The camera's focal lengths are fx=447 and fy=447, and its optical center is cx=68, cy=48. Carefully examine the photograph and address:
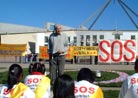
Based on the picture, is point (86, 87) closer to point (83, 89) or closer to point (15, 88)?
point (83, 89)

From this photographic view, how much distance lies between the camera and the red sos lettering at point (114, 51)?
16031 mm

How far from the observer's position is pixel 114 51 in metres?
16.1

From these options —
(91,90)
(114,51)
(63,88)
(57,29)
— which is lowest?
(91,90)

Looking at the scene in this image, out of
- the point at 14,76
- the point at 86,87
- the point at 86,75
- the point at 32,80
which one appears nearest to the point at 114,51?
the point at 32,80

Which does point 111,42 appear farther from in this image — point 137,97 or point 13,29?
point 13,29

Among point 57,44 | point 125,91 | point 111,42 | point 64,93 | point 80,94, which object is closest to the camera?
point 64,93

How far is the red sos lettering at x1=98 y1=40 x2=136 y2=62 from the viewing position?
52.6 feet

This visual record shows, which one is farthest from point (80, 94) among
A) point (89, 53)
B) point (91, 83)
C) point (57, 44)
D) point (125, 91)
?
point (89, 53)

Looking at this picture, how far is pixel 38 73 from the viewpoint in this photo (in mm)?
7781

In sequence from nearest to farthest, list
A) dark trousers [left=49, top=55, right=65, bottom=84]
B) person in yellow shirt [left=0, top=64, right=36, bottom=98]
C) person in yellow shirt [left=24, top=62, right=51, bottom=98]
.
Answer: person in yellow shirt [left=0, top=64, right=36, bottom=98] < person in yellow shirt [left=24, top=62, right=51, bottom=98] < dark trousers [left=49, top=55, right=65, bottom=84]

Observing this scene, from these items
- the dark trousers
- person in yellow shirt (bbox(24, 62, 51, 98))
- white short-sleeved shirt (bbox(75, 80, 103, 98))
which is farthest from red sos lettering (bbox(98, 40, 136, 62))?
white short-sleeved shirt (bbox(75, 80, 103, 98))

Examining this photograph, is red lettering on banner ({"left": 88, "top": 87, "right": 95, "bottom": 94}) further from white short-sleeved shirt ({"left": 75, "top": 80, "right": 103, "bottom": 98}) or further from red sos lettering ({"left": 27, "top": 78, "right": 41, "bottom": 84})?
red sos lettering ({"left": 27, "top": 78, "right": 41, "bottom": 84})

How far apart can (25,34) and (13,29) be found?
5692mm

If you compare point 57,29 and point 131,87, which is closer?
point 131,87
